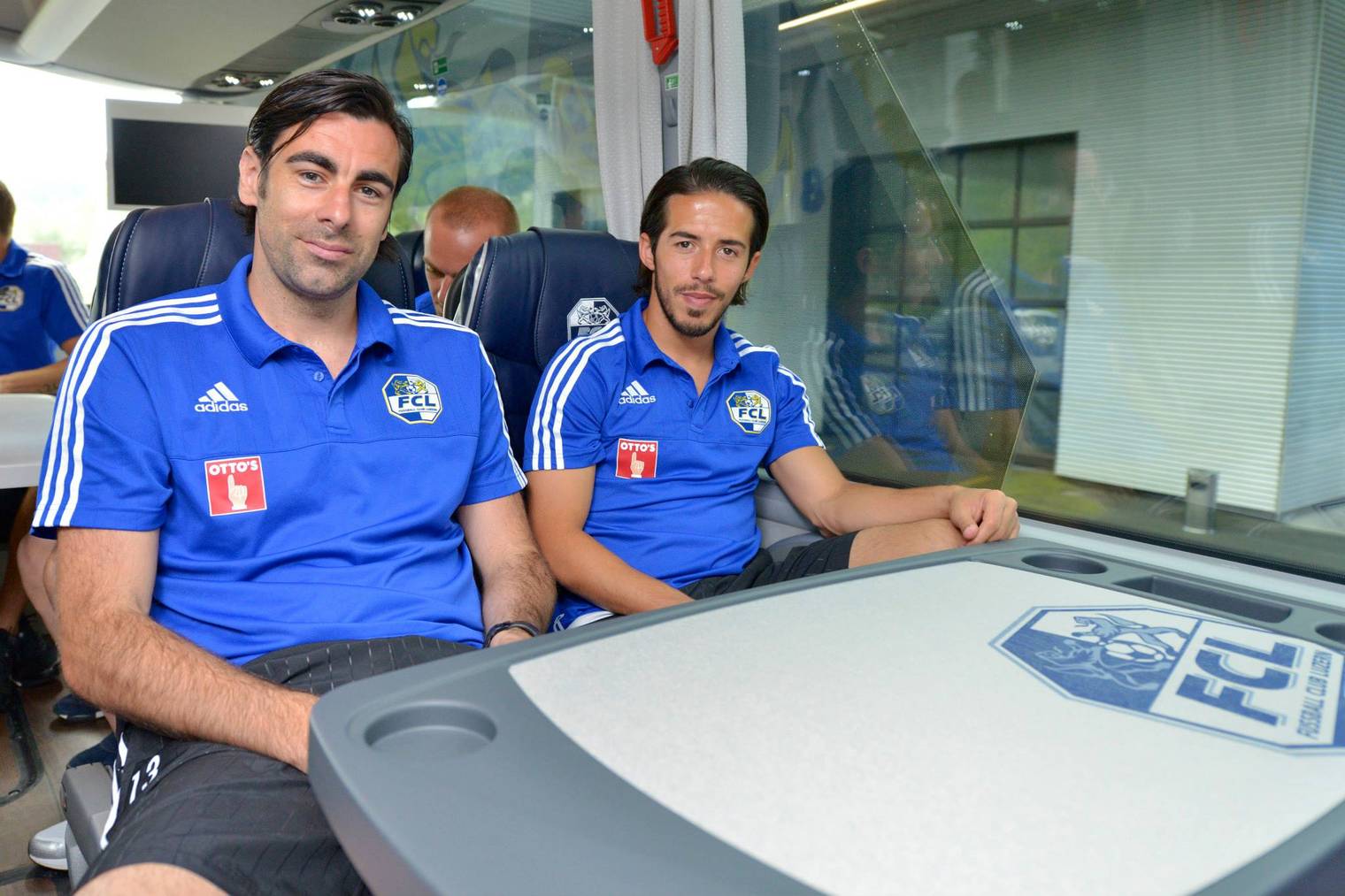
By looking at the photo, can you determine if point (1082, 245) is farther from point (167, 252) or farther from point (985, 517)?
point (167, 252)

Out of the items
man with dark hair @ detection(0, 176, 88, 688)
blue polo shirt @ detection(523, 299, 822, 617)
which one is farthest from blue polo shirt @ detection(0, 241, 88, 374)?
blue polo shirt @ detection(523, 299, 822, 617)

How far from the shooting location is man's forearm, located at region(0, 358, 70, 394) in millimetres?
→ 2961

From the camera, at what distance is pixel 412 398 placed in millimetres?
1427

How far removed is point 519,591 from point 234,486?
1.35ft

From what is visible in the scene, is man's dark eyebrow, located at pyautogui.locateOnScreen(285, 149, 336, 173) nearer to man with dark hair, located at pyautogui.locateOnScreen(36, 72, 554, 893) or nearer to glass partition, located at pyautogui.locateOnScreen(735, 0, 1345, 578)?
man with dark hair, located at pyautogui.locateOnScreen(36, 72, 554, 893)

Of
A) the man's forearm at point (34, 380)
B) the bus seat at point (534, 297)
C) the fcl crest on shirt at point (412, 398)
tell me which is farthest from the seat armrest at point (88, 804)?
the man's forearm at point (34, 380)

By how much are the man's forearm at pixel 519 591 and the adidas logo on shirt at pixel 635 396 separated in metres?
0.44

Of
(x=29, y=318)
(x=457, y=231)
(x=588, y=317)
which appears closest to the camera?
(x=588, y=317)

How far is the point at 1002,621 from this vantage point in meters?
1.02

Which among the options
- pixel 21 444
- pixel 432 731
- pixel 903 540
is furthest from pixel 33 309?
pixel 432 731

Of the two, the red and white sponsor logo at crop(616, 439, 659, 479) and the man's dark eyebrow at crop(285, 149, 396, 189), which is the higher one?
the man's dark eyebrow at crop(285, 149, 396, 189)

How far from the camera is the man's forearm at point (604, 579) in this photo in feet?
5.56

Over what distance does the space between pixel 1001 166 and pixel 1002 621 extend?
5.88 ft

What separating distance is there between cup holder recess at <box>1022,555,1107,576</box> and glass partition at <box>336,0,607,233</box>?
2521mm
